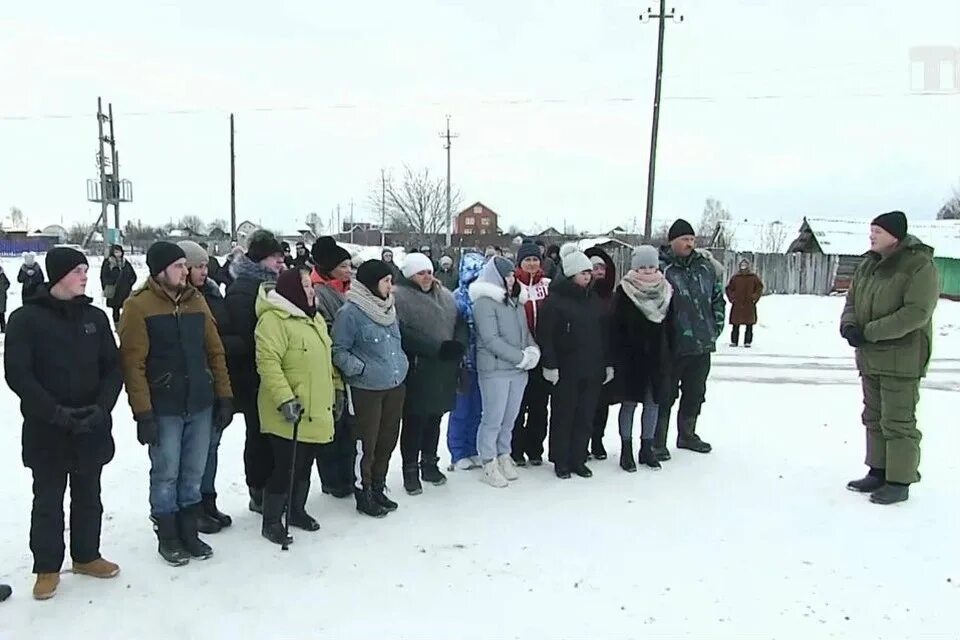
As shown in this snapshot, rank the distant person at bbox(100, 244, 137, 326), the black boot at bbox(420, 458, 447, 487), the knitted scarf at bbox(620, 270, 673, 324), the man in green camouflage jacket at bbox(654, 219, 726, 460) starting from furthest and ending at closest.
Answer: the distant person at bbox(100, 244, 137, 326)
the man in green camouflage jacket at bbox(654, 219, 726, 460)
the knitted scarf at bbox(620, 270, 673, 324)
the black boot at bbox(420, 458, 447, 487)

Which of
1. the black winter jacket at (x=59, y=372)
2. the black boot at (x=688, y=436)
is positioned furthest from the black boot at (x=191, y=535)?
the black boot at (x=688, y=436)

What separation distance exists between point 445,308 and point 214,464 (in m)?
1.89

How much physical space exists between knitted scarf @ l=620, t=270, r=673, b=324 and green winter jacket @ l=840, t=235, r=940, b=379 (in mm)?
1419

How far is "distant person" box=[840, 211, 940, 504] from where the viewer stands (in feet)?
16.6

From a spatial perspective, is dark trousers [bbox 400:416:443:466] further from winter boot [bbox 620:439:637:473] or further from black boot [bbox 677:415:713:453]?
black boot [bbox 677:415:713:453]

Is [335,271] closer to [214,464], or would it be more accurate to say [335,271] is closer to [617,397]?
[214,464]

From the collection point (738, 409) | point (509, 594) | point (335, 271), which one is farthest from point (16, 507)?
point (738, 409)

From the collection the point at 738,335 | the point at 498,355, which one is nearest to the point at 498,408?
the point at 498,355

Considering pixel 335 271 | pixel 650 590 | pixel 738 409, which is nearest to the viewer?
pixel 650 590

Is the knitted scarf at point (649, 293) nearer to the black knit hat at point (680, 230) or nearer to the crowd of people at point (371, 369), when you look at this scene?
the crowd of people at point (371, 369)

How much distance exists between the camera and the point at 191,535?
14.1 ft

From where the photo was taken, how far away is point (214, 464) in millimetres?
4809

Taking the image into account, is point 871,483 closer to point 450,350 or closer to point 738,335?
point 450,350

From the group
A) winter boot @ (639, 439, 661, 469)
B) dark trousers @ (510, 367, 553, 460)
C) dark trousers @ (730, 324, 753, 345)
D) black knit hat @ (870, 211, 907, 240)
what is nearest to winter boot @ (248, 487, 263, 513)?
dark trousers @ (510, 367, 553, 460)
